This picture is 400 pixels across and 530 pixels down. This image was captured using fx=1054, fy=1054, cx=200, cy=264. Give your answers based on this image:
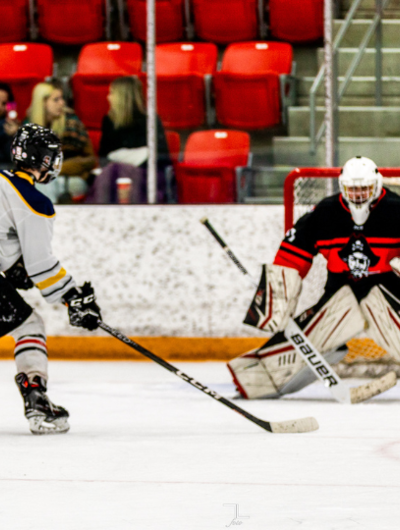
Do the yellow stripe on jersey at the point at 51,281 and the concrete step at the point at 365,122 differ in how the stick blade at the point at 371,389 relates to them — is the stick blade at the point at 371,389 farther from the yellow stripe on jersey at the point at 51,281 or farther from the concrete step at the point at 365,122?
the concrete step at the point at 365,122

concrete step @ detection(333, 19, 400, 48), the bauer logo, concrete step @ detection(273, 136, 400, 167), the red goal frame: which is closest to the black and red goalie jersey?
the red goal frame

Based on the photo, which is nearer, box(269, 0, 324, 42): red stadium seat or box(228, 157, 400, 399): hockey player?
box(228, 157, 400, 399): hockey player

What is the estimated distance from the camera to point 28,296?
505 cm

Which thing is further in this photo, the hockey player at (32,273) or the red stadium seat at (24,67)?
the red stadium seat at (24,67)

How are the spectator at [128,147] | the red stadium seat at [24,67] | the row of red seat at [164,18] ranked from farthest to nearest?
the row of red seat at [164,18], the red stadium seat at [24,67], the spectator at [128,147]

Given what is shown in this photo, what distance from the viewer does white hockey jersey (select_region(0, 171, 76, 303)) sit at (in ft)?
9.84

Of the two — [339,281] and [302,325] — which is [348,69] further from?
[302,325]

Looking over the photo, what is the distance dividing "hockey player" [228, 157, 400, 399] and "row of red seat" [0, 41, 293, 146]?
1275 mm

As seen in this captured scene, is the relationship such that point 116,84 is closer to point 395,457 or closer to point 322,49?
point 322,49

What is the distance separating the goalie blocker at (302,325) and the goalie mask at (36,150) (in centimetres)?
105

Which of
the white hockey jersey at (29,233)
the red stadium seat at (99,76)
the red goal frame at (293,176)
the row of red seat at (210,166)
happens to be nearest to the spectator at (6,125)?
the red stadium seat at (99,76)

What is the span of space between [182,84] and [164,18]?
337 millimetres

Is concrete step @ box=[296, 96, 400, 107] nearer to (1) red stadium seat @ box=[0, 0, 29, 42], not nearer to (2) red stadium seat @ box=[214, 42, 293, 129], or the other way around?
(2) red stadium seat @ box=[214, 42, 293, 129]

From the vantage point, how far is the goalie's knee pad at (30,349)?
3.07 m
